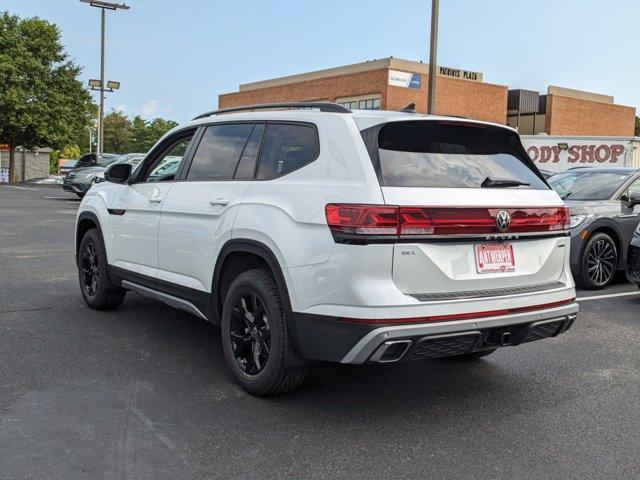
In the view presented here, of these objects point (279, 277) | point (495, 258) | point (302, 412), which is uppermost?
point (495, 258)

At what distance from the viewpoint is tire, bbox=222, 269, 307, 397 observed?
13.0ft

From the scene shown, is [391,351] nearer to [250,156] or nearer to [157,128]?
[250,156]

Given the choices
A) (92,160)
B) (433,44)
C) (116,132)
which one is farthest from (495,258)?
(116,132)

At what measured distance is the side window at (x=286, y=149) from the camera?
4.09 meters

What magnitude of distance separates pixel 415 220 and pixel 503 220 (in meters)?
0.66

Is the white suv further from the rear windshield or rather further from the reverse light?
the reverse light

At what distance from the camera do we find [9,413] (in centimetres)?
386

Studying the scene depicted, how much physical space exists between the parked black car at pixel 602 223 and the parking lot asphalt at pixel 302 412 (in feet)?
7.60

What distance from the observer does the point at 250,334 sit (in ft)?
14.0

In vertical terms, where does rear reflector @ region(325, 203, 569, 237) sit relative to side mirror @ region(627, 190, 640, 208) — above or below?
below

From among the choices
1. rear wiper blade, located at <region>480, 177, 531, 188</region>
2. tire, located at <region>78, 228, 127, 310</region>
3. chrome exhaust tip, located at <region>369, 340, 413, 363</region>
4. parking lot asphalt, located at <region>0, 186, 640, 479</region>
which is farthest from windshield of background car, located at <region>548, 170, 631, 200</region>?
chrome exhaust tip, located at <region>369, 340, 413, 363</region>

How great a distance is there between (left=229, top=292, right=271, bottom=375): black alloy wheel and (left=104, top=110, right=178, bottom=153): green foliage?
310ft

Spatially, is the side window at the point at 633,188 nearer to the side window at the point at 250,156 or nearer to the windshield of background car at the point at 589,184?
the windshield of background car at the point at 589,184

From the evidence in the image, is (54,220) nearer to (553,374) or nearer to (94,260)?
(94,260)
